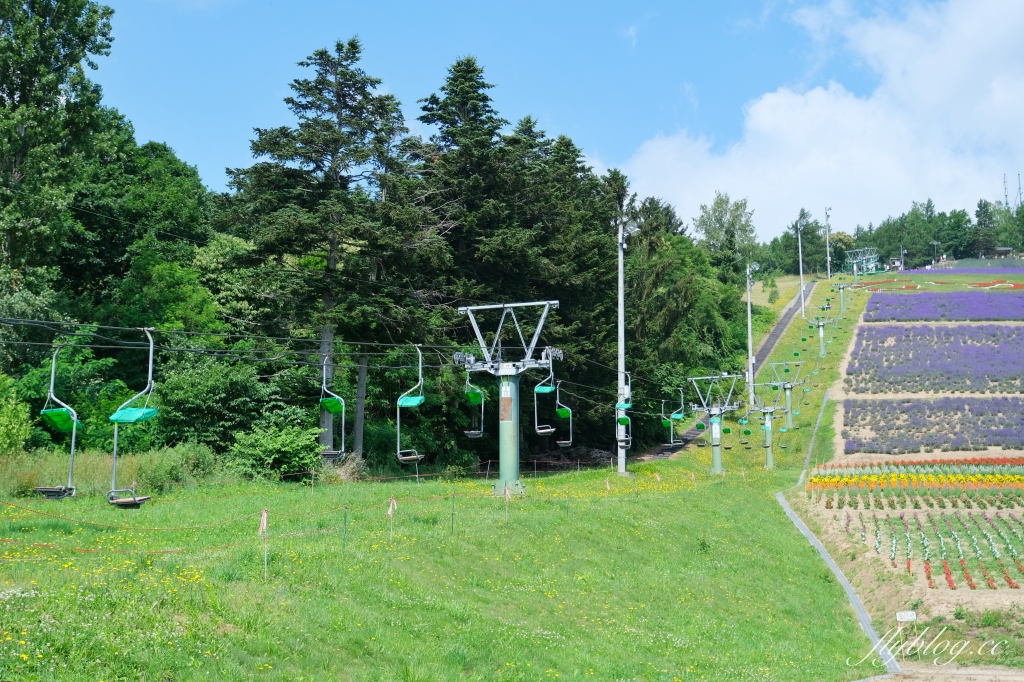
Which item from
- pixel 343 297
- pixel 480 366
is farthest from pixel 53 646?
pixel 343 297

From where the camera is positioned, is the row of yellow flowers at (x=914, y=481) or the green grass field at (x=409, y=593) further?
the row of yellow flowers at (x=914, y=481)

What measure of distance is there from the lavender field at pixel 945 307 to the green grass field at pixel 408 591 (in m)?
80.0

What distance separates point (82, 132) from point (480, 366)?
75.8ft

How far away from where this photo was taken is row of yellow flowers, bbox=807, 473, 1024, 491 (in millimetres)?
43562

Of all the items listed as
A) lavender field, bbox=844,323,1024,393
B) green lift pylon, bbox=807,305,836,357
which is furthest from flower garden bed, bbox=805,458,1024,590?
green lift pylon, bbox=807,305,836,357

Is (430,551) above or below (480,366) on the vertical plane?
below

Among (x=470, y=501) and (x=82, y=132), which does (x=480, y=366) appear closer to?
(x=470, y=501)

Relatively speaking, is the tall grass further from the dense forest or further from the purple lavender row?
the purple lavender row

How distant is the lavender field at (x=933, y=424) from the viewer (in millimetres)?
59031

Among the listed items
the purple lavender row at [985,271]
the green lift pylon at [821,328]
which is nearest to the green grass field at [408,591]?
the green lift pylon at [821,328]

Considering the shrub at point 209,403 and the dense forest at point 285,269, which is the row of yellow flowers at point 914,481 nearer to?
the dense forest at point 285,269

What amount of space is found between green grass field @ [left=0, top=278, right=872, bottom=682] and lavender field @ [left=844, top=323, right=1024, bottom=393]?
50.0 metres

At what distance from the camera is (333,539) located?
19516 mm

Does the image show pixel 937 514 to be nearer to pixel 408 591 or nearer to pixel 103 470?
pixel 408 591
